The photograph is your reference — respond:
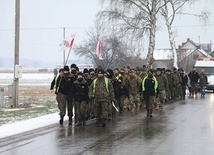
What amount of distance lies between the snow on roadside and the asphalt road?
1.52 ft

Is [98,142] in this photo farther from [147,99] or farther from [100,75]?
[147,99]

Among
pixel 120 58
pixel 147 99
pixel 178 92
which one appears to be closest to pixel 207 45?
pixel 120 58

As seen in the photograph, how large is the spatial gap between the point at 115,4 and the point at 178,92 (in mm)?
11913

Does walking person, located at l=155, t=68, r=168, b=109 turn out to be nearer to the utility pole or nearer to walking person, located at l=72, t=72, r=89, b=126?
the utility pole

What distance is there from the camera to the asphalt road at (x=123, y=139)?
10.1 m

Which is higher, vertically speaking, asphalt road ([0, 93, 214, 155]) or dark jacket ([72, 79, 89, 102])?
dark jacket ([72, 79, 89, 102])

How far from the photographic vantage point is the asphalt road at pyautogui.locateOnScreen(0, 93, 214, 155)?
10109 mm

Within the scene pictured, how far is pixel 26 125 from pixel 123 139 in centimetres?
457

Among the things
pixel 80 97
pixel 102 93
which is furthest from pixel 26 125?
pixel 102 93

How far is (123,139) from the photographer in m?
11.7

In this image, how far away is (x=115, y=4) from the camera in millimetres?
37312

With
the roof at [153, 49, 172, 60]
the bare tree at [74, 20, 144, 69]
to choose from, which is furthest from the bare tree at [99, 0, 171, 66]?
the roof at [153, 49, 172, 60]

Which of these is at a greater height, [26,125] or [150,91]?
[150,91]

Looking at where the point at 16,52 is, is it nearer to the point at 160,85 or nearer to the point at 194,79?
the point at 160,85
